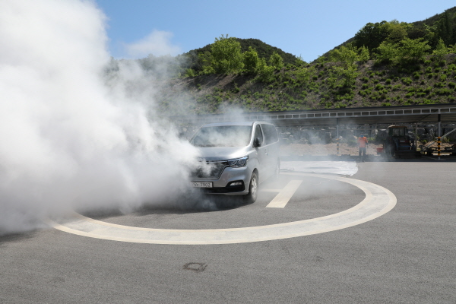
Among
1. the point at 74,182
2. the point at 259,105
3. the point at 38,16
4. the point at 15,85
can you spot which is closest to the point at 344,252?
the point at 74,182

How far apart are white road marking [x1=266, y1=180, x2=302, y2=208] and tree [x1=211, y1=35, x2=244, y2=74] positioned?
183ft

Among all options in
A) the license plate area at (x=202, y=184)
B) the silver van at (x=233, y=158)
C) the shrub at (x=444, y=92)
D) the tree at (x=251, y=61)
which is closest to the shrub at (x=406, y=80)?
the shrub at (x=444, y=92)

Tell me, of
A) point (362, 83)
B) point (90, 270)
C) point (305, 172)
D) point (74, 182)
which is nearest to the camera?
point (90, 270)

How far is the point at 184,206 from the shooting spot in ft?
25.4

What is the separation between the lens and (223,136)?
9.03m

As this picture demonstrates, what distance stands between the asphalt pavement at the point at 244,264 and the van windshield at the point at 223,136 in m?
2.32

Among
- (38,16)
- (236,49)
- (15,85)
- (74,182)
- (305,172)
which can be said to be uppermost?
(236,49)

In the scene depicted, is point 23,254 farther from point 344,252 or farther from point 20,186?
point 344,252

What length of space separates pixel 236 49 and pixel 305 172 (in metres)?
57.4

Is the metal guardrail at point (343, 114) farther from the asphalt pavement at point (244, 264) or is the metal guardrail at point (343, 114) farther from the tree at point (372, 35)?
the tree at point (372, 35)

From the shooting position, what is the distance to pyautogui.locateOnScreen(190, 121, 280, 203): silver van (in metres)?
7.36

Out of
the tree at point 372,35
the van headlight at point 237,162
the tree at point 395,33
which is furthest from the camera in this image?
the tree at point 372,35

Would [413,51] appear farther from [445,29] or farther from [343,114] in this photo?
[445,29]

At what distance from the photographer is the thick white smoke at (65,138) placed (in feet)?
20.4
